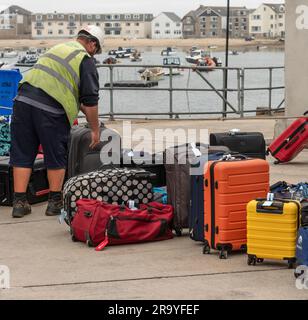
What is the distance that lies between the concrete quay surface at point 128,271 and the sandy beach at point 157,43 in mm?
116854

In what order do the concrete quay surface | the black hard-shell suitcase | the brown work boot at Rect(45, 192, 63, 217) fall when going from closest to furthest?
1. the concrete quay surface
2. the black hard-shell suitcase
3. the brown work boot at Rect(45, 192, 63, 217)

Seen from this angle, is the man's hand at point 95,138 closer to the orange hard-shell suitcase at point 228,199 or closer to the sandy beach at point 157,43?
the orange hard-shell suitcase at point 228,199

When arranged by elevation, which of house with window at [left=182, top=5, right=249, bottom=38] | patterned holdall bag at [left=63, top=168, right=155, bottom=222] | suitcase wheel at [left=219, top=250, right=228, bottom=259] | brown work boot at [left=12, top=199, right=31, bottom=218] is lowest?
house with window at [left=182, top=5, right=249, bottom=38]

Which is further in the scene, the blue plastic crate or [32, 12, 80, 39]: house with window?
[32, 12, 80, 39]: house with window

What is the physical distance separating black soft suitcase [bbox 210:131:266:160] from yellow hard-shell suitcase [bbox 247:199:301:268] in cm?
226

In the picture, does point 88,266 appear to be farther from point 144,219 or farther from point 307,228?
point 307,228

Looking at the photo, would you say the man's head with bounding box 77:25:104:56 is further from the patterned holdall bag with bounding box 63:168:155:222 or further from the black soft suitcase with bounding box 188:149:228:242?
the black soft suitcase with bounding box 188:149:228:242

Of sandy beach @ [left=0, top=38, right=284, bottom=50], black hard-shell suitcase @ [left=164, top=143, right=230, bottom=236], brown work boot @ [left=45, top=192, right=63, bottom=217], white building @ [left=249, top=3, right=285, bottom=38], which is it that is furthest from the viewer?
white building @ [left=249, top=3, right=285, bottom=38]

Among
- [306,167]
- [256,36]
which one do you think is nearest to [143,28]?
[256,36]

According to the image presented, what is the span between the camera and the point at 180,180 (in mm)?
7566

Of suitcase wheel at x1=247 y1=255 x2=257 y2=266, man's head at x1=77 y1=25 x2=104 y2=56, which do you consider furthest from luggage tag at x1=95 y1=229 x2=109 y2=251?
man's head at x1=77 y1=25 x2=104 y2=56

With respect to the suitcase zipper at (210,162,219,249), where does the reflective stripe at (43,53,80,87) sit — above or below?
above

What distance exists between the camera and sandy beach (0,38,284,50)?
126125 mm

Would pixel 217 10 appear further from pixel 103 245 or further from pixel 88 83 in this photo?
pixel 103 245
